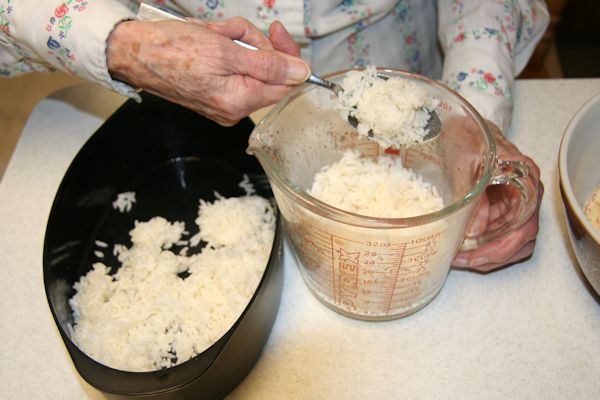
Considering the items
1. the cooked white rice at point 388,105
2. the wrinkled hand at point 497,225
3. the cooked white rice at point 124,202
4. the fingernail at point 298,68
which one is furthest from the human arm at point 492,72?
the cooked white rice at point 124,202

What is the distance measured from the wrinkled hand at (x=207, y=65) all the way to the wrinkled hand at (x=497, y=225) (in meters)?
0.29

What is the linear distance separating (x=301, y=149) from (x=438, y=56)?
62 cm

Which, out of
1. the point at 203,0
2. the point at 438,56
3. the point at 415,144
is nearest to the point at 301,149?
the point at 415,144

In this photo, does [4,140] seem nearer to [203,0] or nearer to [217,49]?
[203,0]

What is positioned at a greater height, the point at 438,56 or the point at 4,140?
the point at 438,56

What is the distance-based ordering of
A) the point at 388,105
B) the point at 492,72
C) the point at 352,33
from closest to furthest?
the point at 388,105 → the point at 492,72 → the point at 352,33

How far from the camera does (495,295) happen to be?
2.34 feet

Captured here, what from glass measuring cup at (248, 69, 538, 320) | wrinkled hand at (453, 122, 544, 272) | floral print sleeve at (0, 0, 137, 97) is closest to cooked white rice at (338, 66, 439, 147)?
glass measuring cup at (248, 69, 538, 320)

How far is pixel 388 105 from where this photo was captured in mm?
640

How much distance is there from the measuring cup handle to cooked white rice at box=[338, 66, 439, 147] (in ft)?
0.38

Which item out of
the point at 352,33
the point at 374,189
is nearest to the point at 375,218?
the point at 374,189

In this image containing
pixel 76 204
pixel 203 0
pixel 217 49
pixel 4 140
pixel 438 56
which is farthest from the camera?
pixel 4 140

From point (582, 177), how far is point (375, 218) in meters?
0.34

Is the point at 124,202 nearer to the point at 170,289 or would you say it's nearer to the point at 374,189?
the point at 170,289
